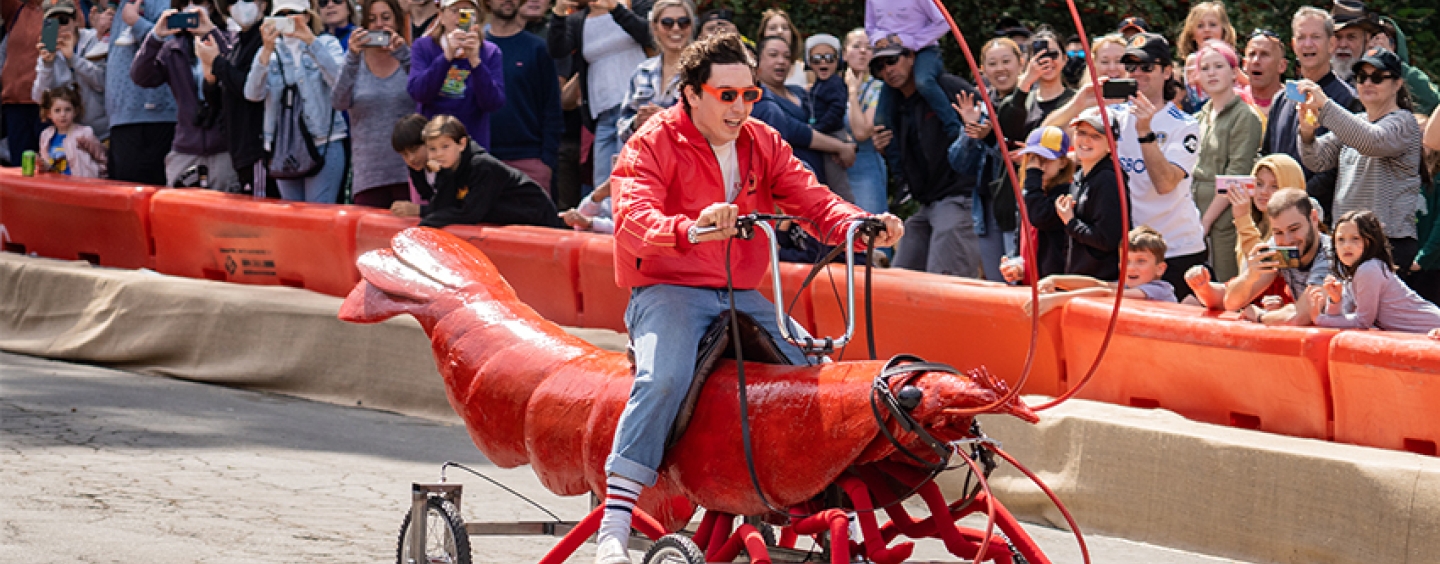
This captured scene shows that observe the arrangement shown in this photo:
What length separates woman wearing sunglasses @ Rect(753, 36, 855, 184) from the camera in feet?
36.6

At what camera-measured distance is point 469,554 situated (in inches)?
249

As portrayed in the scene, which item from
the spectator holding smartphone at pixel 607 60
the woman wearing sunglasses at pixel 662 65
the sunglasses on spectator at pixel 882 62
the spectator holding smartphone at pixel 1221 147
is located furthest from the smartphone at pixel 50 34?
the spectator holding smartphone at pixel 1221 147

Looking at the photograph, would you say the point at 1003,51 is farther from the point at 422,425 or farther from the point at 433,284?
the point at 433,284

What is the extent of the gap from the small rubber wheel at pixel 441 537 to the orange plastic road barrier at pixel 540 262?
3768 millimetres

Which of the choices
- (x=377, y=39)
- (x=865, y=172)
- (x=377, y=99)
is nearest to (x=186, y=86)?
(x=377, y=99)

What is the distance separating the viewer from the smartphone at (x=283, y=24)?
12.1 metres

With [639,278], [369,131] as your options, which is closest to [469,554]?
[639,278]

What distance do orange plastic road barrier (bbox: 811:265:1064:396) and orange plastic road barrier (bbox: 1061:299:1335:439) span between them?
18 centimetres

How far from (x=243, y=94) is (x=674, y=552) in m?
8.20

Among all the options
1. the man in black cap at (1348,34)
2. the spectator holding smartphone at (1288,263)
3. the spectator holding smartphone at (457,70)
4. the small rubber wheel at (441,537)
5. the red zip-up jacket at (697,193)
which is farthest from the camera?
the spectator holding smartphone at (457,70)

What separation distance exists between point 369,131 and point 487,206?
65.5 inches

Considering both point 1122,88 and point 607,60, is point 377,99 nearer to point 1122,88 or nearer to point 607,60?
point 607,60

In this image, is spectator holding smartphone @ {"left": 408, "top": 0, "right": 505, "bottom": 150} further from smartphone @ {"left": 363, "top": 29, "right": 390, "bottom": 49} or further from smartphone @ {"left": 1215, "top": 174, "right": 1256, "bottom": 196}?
smartphone @ {"left": 1215, "top": 174, "right": 1256, "bottom": 196}

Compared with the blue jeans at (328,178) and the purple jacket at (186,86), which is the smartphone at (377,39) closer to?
the blue jeans at (328,178)
